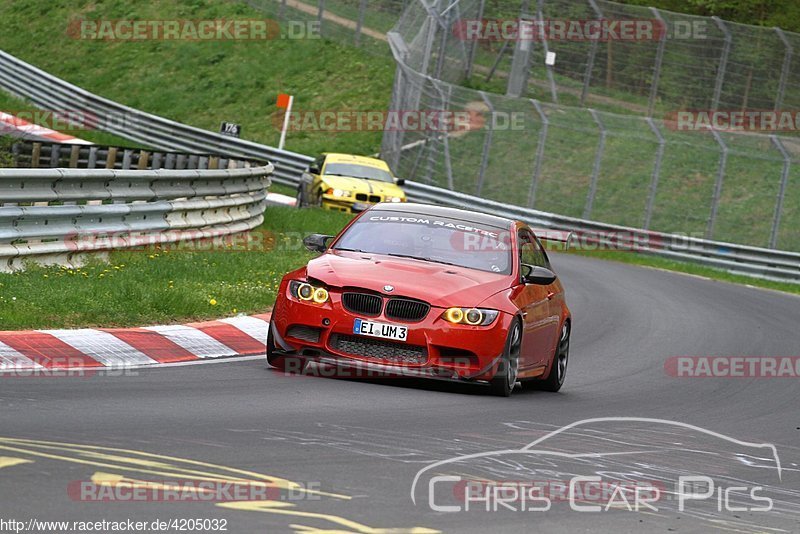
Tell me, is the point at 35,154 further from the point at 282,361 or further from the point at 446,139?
the point at 282,361

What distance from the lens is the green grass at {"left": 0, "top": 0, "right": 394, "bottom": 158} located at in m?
47.2

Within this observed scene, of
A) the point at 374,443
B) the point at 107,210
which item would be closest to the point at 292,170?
the point at 107,210

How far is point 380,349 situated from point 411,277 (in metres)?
0.64

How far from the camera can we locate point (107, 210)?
15398 millimetres

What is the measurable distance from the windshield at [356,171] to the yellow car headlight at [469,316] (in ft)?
62.6

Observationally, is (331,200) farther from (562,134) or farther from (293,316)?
(293,316)

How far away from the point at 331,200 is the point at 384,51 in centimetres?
2196

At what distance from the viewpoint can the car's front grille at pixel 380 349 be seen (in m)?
10.5

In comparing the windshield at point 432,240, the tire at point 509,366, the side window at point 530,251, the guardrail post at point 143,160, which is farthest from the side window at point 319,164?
the tire at point 509,366

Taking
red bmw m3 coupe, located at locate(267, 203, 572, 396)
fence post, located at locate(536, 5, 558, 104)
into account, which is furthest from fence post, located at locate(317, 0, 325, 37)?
red bmw m3 coupe, located at locate(267, 203, 572, 396)

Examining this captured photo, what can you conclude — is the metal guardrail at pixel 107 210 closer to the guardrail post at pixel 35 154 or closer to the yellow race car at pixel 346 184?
the guardrail post at pixel 35 154

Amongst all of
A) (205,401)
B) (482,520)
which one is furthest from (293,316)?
(482,520)

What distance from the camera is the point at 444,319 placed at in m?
10.5

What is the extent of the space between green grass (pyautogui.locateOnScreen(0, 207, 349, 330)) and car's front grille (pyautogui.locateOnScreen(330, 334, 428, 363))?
218 cm
